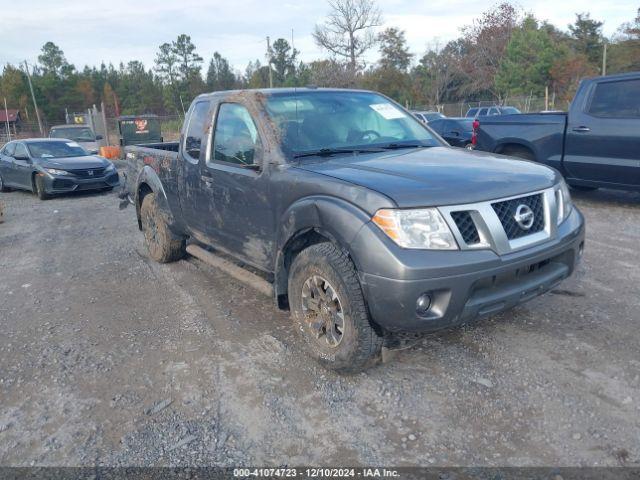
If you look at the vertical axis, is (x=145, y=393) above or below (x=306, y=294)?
below

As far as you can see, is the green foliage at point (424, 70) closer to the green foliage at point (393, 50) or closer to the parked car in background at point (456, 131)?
the green foliage at point (393, 50)

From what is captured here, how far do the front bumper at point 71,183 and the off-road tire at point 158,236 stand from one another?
257 inches

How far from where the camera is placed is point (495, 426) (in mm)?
2781

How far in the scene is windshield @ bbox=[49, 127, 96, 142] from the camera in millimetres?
18598

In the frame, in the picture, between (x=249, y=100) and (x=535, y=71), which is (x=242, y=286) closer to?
(x=249, y=100)

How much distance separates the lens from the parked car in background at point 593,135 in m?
7.05

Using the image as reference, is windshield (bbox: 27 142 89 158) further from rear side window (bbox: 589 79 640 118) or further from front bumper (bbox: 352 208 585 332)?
front bumper (bbox: 352 208 585 332)

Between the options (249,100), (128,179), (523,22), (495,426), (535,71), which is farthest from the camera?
(523,22)

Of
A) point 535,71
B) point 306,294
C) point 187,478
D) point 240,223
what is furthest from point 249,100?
point 535,71

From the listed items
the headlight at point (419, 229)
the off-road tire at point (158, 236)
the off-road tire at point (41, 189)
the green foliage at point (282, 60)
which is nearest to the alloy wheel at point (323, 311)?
the headlight at point (419, 229)

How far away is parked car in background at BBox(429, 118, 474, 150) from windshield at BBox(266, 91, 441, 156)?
359 inches

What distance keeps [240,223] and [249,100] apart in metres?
0.96

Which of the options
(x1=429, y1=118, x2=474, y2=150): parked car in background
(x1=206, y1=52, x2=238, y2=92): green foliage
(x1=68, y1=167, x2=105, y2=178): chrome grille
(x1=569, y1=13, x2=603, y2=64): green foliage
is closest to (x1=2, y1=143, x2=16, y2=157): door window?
(x1=68, y1=167, x2=105, y2=178): chrome grille

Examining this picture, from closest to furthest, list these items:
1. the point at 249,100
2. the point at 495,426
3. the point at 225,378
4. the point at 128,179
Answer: the point at 495,426, the point at 225,378, the point at 249,100, the point at 128,179
